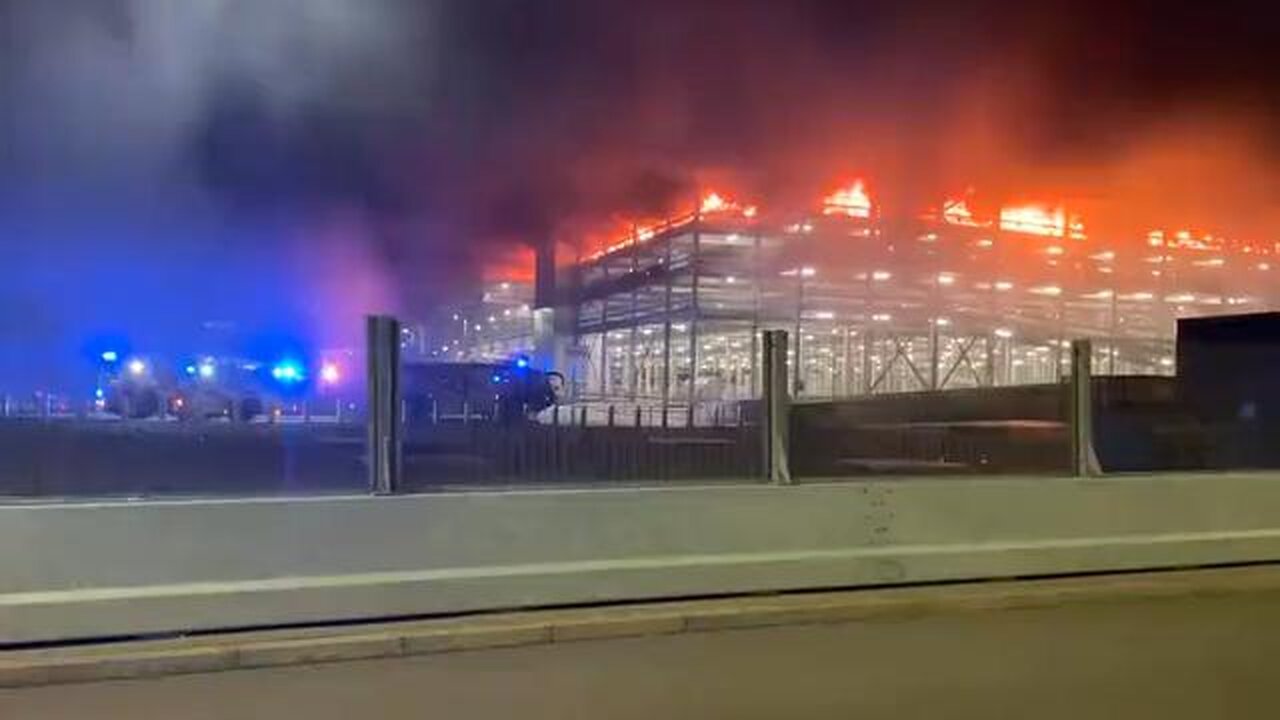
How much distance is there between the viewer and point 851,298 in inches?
366

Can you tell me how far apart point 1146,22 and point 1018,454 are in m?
5.27

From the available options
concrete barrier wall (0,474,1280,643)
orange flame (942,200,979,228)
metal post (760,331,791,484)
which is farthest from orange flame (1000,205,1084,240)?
metal post (760,331,791,484)

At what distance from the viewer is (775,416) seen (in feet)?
24.5

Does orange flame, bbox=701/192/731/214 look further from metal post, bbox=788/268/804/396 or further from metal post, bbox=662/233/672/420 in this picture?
metal post, bbox=788/268/804/396

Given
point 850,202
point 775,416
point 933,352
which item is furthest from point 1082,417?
point 850,202

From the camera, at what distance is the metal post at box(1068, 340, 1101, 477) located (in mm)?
8227

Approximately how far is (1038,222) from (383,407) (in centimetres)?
628

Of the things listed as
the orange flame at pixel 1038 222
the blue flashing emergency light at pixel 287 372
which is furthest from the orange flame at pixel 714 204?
the blue flashing emergency light at pixel 287 372

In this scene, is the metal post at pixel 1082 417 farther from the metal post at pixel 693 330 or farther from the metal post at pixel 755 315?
the metal post at pixel 693 330

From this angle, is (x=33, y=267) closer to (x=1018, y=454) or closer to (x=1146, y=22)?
(x=1018, y=454)

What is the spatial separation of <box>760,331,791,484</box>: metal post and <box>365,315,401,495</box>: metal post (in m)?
2.21

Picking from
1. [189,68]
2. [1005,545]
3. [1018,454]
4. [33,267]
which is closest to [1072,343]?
[1018,454]

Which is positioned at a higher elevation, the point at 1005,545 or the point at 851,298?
the point at 851,298

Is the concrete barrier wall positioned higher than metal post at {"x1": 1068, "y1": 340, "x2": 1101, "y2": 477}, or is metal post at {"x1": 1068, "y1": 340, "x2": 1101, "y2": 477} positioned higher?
metal post at {"x1": 1068, "y1": 340, "x2": 1101, "y2": 477}
